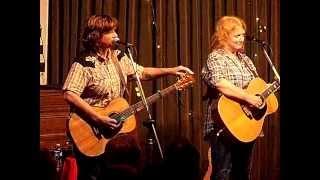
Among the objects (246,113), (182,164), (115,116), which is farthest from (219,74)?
(182,164)

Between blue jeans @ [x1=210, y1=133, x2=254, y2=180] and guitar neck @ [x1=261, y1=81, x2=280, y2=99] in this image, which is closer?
blue jeans @ [x1=210, y1=133, x2=254, y2=180]

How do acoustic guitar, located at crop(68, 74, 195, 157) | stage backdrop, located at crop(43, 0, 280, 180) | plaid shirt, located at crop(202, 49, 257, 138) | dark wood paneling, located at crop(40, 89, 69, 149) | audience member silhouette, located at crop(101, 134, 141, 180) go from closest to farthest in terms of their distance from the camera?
1. audience member silhouette, located at crop(101, 134, 141, 180)
2. acoustic guitar, located at crop(68, 74, 195, 157)
3. plaid shirt, located at crop(202, 49, 257, 138)
4. dark wood paneling, located at crop(40, 89, 69, 149)
5. stage backdrop, located at crop(43, 0, 280, 180)

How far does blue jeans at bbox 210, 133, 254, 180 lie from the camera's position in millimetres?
2938

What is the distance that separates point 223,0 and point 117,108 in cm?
168

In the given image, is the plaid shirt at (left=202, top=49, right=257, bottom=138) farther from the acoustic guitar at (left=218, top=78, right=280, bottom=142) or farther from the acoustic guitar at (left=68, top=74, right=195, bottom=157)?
the acoustic guitar at (left=68, top=74, right=195, bottom=157)

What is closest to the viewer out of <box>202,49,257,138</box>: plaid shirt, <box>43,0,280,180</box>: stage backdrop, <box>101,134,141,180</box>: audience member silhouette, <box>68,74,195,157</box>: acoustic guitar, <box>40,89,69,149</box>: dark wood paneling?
<box>101,134,141,180</box>: audience member silhouette

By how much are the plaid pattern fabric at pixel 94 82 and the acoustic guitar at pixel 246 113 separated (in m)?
0.62

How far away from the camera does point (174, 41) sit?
4.00 m

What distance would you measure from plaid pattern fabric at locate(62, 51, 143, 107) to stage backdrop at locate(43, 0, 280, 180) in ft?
2.36

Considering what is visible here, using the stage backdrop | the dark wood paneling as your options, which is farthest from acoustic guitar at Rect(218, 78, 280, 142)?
the dark wood paneling

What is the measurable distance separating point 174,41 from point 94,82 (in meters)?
1.20
